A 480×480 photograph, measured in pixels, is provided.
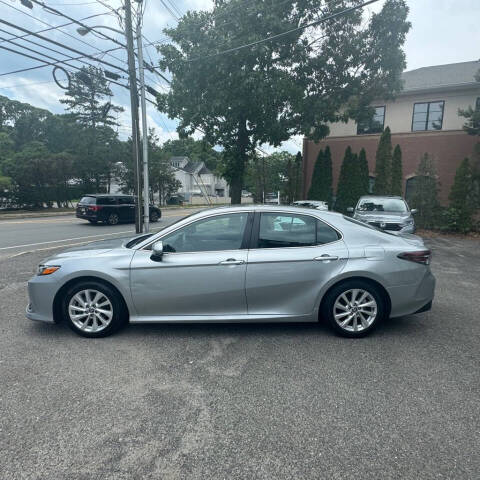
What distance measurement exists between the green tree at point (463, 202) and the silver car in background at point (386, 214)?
5582 mm

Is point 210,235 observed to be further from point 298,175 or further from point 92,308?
point 298,175

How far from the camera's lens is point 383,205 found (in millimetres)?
11172

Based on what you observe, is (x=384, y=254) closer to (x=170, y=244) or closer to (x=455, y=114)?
(x=170, y=244)

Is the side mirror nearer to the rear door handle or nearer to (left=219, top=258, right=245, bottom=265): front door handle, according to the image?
(left=219, top=258, right=245, bottom=265): front door handle

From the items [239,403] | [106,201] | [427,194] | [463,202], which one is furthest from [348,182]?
[239,403]

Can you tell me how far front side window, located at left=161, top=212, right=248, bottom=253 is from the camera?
12.6ft

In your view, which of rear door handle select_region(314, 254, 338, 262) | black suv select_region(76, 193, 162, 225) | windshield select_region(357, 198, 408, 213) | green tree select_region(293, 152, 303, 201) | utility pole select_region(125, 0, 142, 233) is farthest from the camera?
green tree select_region(293, 152, 303, 201)

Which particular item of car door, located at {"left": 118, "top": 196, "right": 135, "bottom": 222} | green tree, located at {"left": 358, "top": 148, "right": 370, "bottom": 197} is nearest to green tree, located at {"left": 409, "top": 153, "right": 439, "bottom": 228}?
green tree, located at {"left": 358, "top": 148, "right": 370, "bottom": 197}

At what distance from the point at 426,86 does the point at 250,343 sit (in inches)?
831

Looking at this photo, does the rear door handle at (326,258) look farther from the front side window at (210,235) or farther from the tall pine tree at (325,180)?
the tall pine tree at (325,180)

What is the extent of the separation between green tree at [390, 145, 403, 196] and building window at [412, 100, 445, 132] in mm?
2034

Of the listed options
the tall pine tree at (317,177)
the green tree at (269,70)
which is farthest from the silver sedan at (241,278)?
the tall pine tree at (317,177)

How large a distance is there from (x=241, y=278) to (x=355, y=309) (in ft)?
4.49

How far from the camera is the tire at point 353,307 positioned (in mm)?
3803
